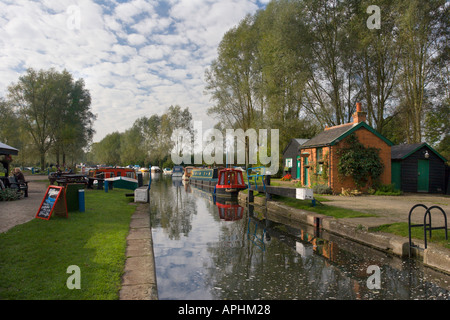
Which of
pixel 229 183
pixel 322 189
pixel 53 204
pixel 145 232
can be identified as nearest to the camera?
pixel 145 232

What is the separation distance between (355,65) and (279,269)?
781 inches

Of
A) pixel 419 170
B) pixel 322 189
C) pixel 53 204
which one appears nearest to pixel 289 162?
pixel 419 170

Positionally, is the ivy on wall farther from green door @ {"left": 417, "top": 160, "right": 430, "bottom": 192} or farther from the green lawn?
the green lawn

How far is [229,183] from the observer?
19.2m

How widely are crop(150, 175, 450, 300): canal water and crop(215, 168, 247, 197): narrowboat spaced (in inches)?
371

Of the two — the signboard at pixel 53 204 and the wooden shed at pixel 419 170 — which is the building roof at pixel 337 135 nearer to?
the wooden shed at pixel 419 170

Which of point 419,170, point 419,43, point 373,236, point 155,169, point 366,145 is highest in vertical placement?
point 419,43

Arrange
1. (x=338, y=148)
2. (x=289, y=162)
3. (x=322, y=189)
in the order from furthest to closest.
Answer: (x=289, y=162), (x=322, y=189), (x=338, y=148)

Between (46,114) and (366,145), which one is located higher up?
(46,114)

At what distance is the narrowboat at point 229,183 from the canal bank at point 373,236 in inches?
288

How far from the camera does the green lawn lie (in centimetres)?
366

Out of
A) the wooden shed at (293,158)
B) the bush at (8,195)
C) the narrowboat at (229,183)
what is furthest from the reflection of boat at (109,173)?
the wooden shed at (293,158)

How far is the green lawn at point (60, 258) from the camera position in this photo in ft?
12.0

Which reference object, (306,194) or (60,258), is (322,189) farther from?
(60,258)
